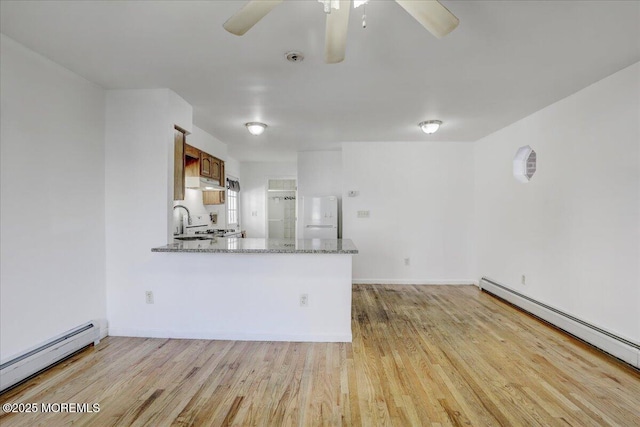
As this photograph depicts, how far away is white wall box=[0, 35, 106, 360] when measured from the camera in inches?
78.4

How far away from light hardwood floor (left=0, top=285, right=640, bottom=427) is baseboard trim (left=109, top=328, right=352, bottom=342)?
0.07 metres

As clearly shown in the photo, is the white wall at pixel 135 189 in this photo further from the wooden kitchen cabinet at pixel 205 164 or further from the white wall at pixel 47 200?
the wooden kitchen cabinet at pixel 205 164

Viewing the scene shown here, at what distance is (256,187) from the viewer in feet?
23.7

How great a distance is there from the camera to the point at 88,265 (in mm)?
2639

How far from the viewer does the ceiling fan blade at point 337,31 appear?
132 centimetres

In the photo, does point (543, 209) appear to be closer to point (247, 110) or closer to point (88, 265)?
point (247, 110)

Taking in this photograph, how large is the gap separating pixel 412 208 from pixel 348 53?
10.6ft

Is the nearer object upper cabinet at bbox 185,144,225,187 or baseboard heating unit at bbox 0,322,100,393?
baseboard heating unit at bbox 0,322,100,393

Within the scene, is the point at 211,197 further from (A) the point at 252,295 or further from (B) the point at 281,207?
(B) the point at 281,207

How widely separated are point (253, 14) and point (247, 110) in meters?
2.10

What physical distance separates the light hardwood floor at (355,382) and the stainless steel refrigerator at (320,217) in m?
2.33

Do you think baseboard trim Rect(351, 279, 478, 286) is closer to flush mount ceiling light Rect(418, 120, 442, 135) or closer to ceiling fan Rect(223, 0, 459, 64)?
flush mount ceiling light Rect(418, 120, 442, 135)

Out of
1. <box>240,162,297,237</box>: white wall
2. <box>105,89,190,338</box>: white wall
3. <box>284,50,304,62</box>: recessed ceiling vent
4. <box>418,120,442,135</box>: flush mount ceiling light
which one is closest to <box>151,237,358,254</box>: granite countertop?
<box>105,89,190,338</box>: white wall

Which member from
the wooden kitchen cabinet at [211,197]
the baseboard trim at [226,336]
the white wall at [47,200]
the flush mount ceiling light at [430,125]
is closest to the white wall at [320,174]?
the wooden kitchen cabinet at [211,197]
